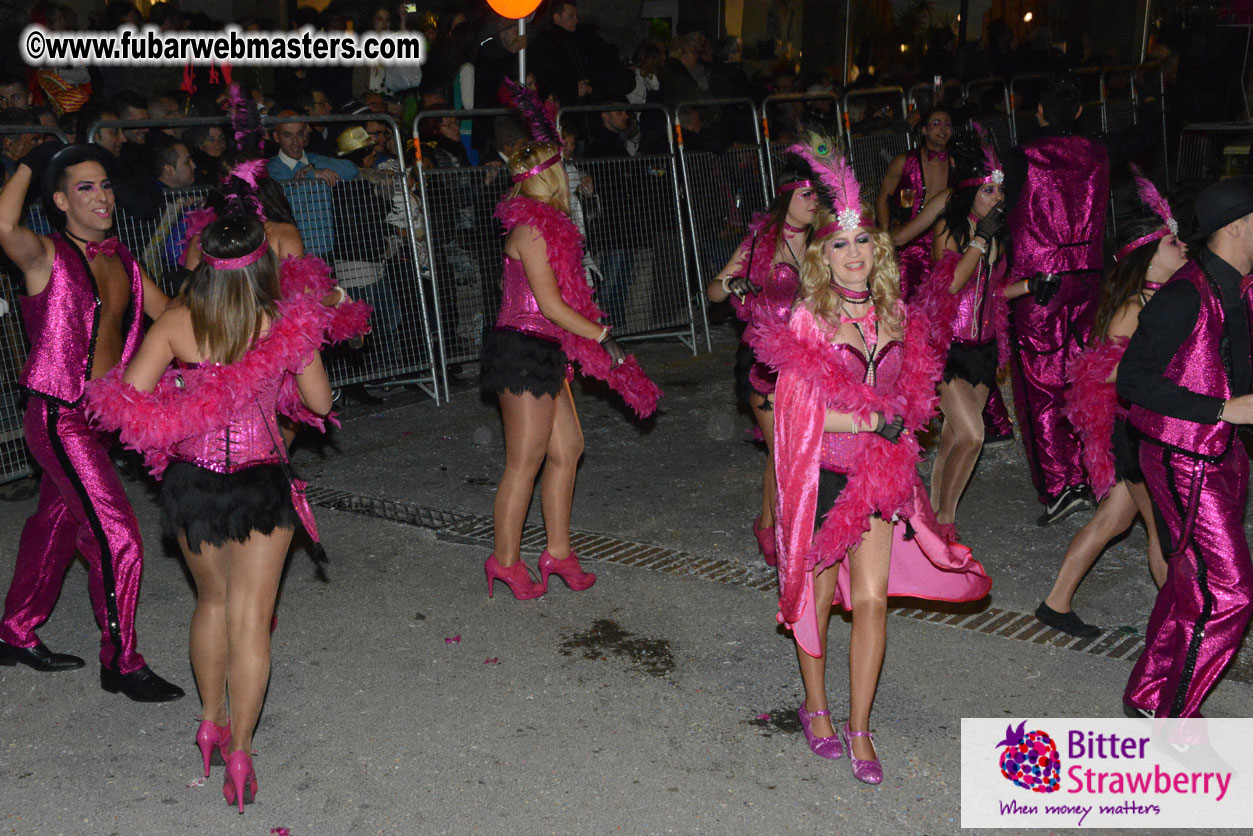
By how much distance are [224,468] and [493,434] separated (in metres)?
4.38

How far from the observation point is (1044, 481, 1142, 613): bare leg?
15.7 feet

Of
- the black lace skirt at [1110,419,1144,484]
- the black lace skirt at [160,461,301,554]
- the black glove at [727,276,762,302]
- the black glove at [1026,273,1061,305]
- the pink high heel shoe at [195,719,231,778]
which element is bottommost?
the pink high heel shoe at [195,719,231,778]

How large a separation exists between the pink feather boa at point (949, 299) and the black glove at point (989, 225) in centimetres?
16

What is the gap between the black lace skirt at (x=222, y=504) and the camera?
370 cm

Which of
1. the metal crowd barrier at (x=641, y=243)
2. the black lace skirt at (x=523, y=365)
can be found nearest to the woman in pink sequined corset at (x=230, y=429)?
the black lace skirt at (x=523, y=365)

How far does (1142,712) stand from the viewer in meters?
4.27

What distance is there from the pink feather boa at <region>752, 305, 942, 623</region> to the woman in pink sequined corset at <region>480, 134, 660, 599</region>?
4.65 ft

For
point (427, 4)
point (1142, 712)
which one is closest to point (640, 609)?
point (1142, 712)

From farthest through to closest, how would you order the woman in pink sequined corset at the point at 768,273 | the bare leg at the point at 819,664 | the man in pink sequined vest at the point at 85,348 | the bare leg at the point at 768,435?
the bare leg at the point at 768,435, the woman in pink sequined corset at the point at 768,273, the man in pink sequined vest at the point at 85,348, the bare leg at the point at 819,664

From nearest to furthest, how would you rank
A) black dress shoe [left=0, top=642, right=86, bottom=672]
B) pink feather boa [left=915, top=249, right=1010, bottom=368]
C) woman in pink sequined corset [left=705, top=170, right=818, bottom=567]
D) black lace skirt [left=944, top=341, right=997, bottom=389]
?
black dress shoe [left=0, top=642, right=86, bottom=672], woman in pink sequined corset [left=705, top=170, right=818, bottom=567], pink feather boa [left=915, top=249, right=1010, bottom=368], black lace skirt [left=944, top=341, right=997, bottom=389]

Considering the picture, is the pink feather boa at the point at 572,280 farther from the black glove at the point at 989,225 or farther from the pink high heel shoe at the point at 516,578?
the black glove at the point at 989,225

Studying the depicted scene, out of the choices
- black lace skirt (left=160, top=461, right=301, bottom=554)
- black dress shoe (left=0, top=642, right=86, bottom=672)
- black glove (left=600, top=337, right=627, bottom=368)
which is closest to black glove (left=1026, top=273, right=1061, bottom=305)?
black glove (left=600, top=337, right=627, bottom=368)

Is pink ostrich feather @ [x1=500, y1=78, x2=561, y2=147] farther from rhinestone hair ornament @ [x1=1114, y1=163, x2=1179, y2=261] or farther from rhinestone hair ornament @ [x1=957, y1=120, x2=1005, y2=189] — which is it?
rhinestone hair ornament @ [x1=1114, y1=163, x2=1179, y2=261]

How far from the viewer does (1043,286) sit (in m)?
6.08
